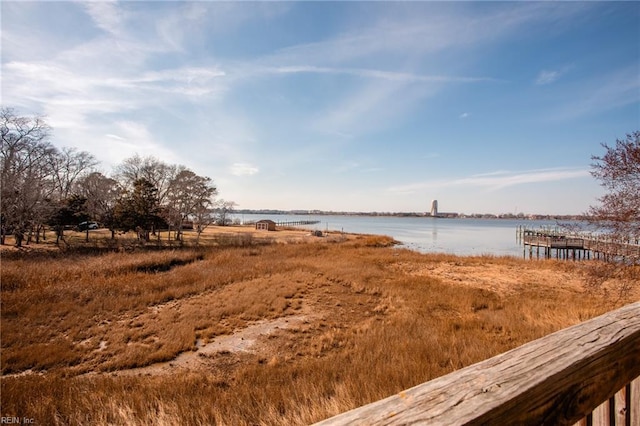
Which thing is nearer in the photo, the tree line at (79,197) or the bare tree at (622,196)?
the bare tree at (622,196)

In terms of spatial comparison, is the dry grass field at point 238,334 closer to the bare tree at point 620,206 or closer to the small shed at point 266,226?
the bare tree at point 620,206

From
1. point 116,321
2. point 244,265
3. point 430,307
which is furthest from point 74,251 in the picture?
point 430,307

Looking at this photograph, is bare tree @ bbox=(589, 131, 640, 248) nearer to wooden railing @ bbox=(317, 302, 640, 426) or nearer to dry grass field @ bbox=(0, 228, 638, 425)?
dry grass field @ bbox=(0, 228, 638, 425)

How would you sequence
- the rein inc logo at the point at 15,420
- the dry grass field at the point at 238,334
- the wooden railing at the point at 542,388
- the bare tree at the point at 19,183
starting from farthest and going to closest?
1. the bare tree at the point at 19,183
2. the dry grass field at the point at 238,334
3. the rein inc logo at the point at 15,420
4. the wooden railing at the point at 542,388

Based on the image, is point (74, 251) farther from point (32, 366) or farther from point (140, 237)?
point (32, 366)

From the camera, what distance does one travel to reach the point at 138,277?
16.5m

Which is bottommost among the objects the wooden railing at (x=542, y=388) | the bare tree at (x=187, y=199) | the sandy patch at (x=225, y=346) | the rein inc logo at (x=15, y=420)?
the sandy patch at (x=225, y=346)

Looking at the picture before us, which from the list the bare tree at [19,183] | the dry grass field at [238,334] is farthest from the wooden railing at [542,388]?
the bare tree at [19,183]

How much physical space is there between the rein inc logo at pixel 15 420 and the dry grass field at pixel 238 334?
128 mm

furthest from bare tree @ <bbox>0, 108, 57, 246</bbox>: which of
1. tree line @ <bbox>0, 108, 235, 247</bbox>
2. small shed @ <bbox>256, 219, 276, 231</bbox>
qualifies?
small shed @ <bbox>256, 219, 276, 231</bbox>

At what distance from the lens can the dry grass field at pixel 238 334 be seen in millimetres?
4922

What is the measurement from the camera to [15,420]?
4.43m

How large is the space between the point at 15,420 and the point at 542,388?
669 cm

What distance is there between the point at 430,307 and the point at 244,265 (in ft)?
43.2
